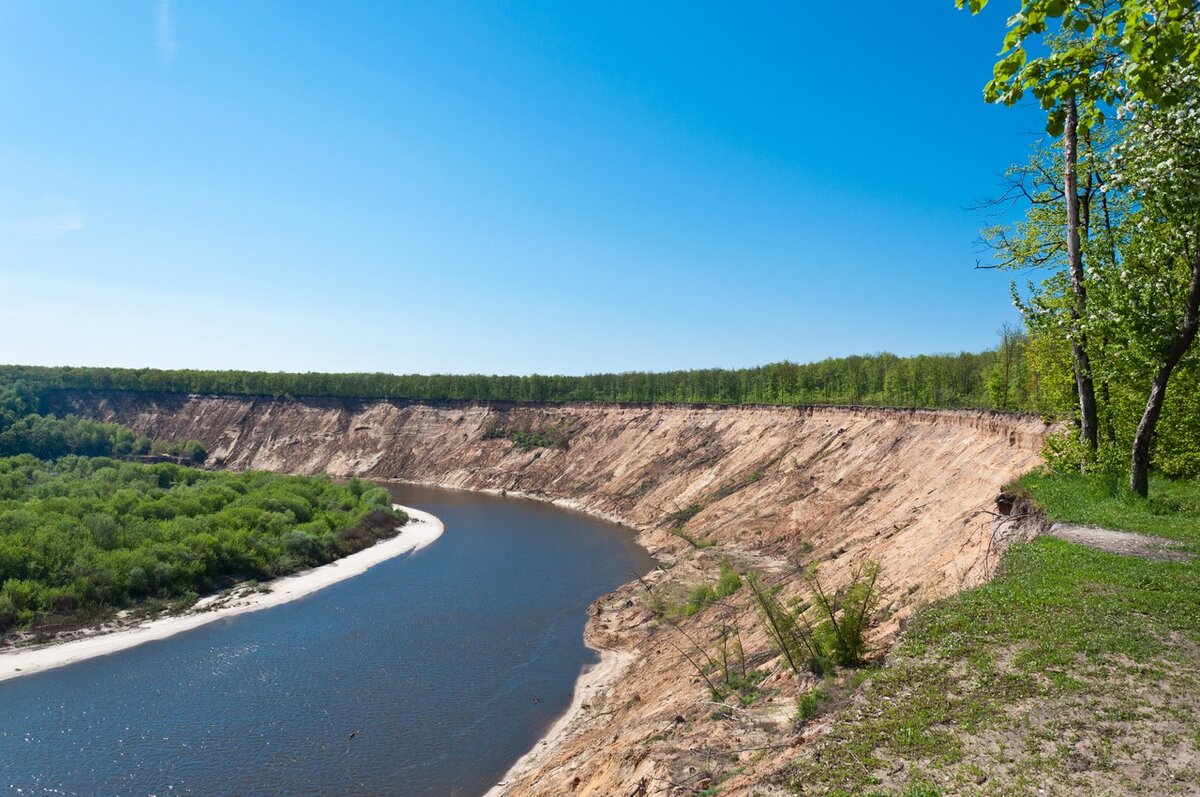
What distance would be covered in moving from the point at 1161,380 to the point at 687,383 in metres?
85.0

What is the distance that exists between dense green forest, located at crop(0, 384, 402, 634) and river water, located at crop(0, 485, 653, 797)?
19.0 ft

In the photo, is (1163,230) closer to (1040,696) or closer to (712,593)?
(1040,696)

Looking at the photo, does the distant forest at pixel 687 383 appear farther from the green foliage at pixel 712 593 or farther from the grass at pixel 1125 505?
the grass at pixel 1125 505

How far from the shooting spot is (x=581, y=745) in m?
18.4

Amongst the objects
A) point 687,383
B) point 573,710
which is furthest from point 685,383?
point 573,710

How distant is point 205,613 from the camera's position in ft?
111

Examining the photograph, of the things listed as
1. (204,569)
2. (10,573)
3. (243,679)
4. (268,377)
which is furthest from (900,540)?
(268,377)

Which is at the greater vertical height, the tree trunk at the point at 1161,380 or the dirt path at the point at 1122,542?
the tree trunk at the point at 1161,380

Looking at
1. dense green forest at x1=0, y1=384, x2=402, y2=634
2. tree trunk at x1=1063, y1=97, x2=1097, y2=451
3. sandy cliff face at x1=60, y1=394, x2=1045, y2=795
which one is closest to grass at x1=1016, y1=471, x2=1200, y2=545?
tree trunk at x1=1063, y1=97, x2=1097, y2=451

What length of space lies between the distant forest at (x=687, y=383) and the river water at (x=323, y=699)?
1512 inches

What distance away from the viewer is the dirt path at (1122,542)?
39.8 feet

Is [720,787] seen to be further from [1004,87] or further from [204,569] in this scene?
[204,569]

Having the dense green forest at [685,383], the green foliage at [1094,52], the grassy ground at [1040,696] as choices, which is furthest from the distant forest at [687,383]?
the green foliage at [1094,52]

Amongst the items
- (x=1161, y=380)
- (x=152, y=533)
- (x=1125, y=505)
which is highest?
(x=1161, y=380)
